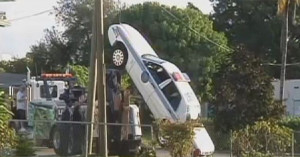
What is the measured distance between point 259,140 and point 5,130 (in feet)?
27.0

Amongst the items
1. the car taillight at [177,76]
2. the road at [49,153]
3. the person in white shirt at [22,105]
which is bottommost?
the road at [49,153]

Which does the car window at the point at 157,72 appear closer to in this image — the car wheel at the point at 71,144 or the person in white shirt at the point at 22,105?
the car wheel at the point at 71,144

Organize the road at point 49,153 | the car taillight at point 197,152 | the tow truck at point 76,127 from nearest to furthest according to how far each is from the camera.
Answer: the car taillight at point 197,152 → the tow truck at point 76,127 → the road at point 49,153

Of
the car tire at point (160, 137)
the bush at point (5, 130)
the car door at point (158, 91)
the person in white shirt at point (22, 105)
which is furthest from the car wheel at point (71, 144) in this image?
the person in white shirt at point (22, 105)

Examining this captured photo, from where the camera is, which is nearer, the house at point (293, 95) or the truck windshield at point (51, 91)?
the truck windshield at point (51, 91)

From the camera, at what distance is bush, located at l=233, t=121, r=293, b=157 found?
24953 mm

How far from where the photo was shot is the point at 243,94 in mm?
24391

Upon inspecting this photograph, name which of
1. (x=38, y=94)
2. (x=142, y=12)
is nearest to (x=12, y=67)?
(x=142, y=12)

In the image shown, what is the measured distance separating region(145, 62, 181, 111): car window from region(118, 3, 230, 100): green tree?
29445mm

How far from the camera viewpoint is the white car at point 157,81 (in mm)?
25703

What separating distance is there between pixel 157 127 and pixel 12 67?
59.8 metres

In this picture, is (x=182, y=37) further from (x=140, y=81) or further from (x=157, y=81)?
(x=157, y=81)

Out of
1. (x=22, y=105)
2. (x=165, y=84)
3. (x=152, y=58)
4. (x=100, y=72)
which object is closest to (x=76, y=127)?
(x=100, y=72)

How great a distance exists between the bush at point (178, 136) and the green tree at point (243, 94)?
2.65 m
